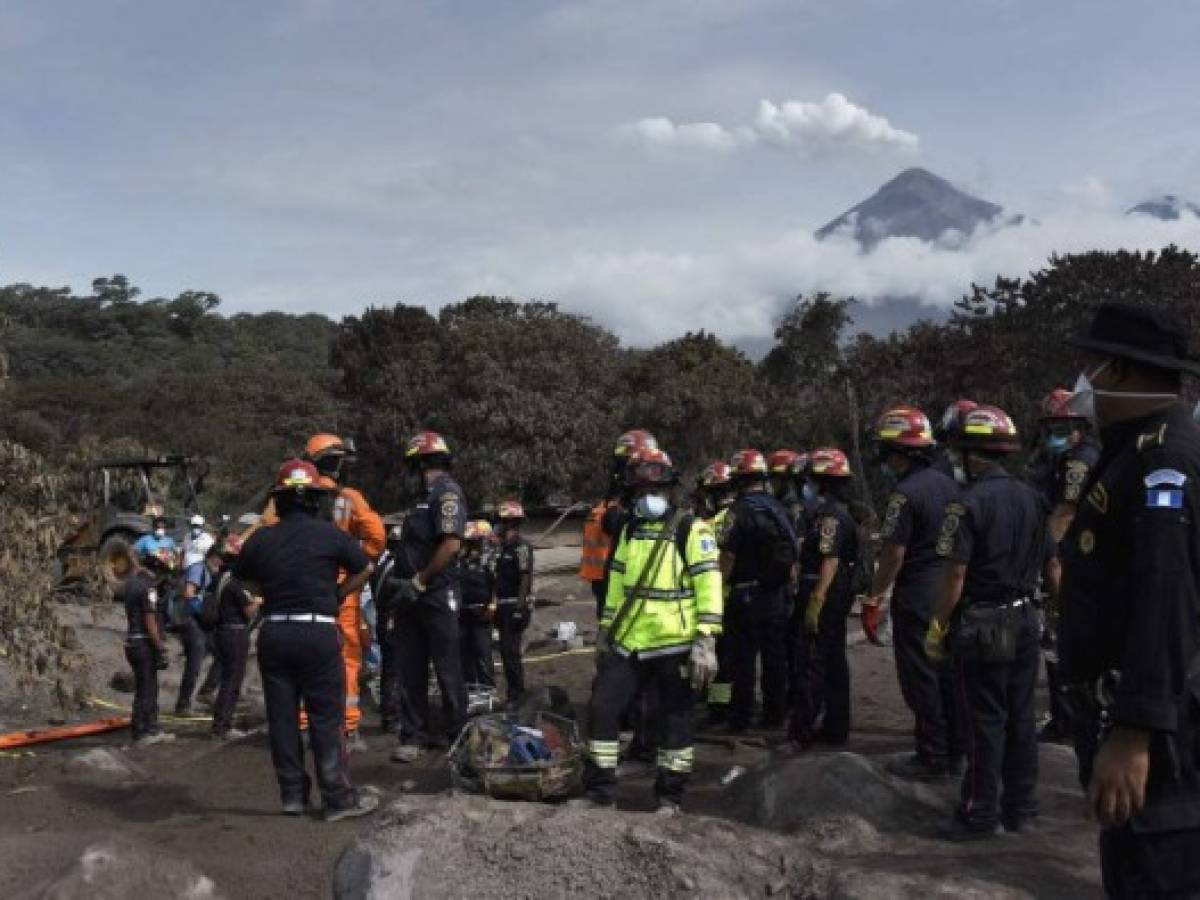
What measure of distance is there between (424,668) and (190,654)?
484 centimetres

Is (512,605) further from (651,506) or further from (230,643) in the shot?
(651,506)

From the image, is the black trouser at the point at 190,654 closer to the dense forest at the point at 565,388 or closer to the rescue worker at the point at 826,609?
the rescue worker at the point at 826,609

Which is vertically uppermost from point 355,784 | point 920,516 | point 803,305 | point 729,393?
point 803,305

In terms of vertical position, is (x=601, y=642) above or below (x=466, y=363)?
below

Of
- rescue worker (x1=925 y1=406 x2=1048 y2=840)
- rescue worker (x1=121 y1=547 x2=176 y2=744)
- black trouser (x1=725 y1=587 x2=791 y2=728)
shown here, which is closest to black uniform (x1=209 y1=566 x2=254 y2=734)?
rescue worker (x1=121 y1=547 x2=176 y2=744)

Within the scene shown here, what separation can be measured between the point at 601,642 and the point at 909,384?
72.3 feet

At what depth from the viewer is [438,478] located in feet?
25.9

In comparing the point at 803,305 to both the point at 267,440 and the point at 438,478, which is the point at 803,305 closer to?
the point at 267,440

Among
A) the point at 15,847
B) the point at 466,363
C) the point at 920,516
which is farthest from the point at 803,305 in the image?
the point at 15,847

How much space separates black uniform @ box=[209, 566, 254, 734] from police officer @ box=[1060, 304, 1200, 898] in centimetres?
798

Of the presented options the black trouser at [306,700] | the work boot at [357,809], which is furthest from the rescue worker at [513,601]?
the black trouser at [306,700]

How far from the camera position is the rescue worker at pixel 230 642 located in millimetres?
9766

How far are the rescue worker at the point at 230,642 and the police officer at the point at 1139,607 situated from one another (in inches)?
308

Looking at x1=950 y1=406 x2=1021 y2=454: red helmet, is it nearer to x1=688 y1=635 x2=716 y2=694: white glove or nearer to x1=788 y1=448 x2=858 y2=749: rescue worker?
x1=688 y1=635 x2=716 y2=694: white glove
